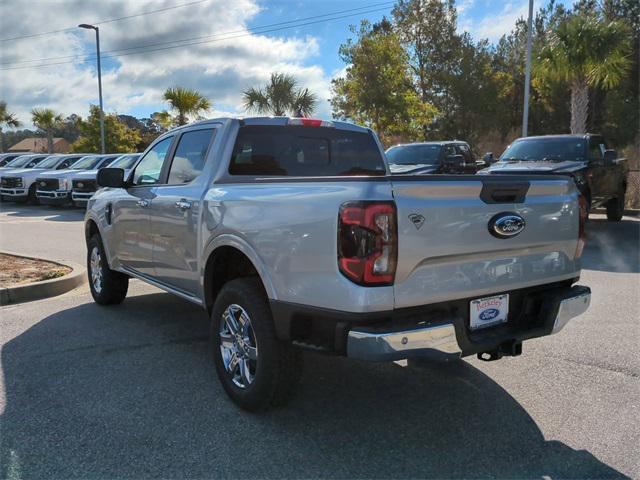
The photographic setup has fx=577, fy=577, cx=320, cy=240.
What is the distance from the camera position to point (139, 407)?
370cm

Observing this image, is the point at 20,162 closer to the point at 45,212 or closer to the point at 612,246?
the point at 45,212

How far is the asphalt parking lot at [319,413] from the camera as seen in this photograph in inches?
119

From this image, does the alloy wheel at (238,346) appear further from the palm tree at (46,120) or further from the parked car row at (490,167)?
the palm tree at (46,120)

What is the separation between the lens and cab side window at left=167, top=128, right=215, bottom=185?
4543mm

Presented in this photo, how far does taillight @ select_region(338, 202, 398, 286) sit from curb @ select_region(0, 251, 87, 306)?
504 cm

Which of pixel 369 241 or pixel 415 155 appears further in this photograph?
pixel 415 155

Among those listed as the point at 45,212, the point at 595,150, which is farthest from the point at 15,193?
the point at 595,150

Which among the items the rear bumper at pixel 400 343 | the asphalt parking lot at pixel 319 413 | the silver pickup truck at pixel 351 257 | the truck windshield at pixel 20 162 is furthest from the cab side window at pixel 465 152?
the truck windshield at pixel 20 162

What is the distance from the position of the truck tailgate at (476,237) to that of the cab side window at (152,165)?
291 cm

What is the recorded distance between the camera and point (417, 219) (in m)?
2.96

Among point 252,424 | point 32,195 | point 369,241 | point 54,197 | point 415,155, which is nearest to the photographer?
point 369,241

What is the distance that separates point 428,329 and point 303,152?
220 centimetres

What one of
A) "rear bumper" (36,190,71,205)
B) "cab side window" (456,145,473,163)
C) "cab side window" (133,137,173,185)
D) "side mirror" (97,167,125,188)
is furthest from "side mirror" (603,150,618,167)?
"rear bumper" (36,190,71,205)

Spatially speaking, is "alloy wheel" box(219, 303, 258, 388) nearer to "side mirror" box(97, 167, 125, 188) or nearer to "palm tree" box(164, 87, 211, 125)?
"side mirror" box(97, 167, 125, 188)
